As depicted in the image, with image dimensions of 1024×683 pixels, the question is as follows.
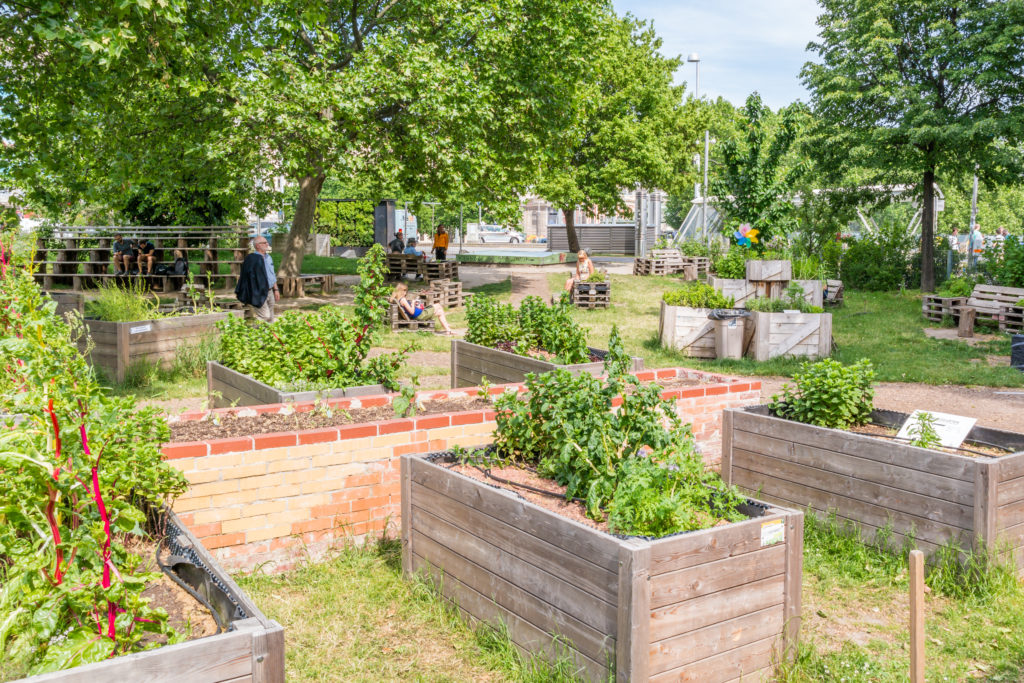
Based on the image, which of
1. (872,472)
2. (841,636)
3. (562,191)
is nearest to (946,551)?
(872,472)

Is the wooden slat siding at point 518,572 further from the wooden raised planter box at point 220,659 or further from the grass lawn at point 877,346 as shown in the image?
the grass lawn at point 877,346

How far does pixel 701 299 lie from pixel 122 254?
14153 millimetres

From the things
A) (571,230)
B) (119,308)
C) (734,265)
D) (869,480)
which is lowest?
(869,480)

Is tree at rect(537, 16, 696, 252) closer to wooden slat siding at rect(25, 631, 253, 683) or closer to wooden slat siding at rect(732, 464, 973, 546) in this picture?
wooden slat siding at rect(732, 464, 973, 546)

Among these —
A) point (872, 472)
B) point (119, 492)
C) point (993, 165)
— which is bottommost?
point (872, 472)

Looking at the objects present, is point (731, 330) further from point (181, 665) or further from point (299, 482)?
point (181, 665)

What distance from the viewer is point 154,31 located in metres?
9.97

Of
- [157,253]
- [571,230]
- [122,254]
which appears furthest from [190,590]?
[571,230]

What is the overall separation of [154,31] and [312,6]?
2.58 m

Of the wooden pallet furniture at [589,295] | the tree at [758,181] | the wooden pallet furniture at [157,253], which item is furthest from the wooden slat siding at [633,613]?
the wooden pallet furniture at [157,253]

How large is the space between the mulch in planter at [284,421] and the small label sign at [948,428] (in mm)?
2784

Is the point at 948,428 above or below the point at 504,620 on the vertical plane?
above

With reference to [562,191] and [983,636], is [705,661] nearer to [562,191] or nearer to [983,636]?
[983,636]

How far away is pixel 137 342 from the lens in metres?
10.0
